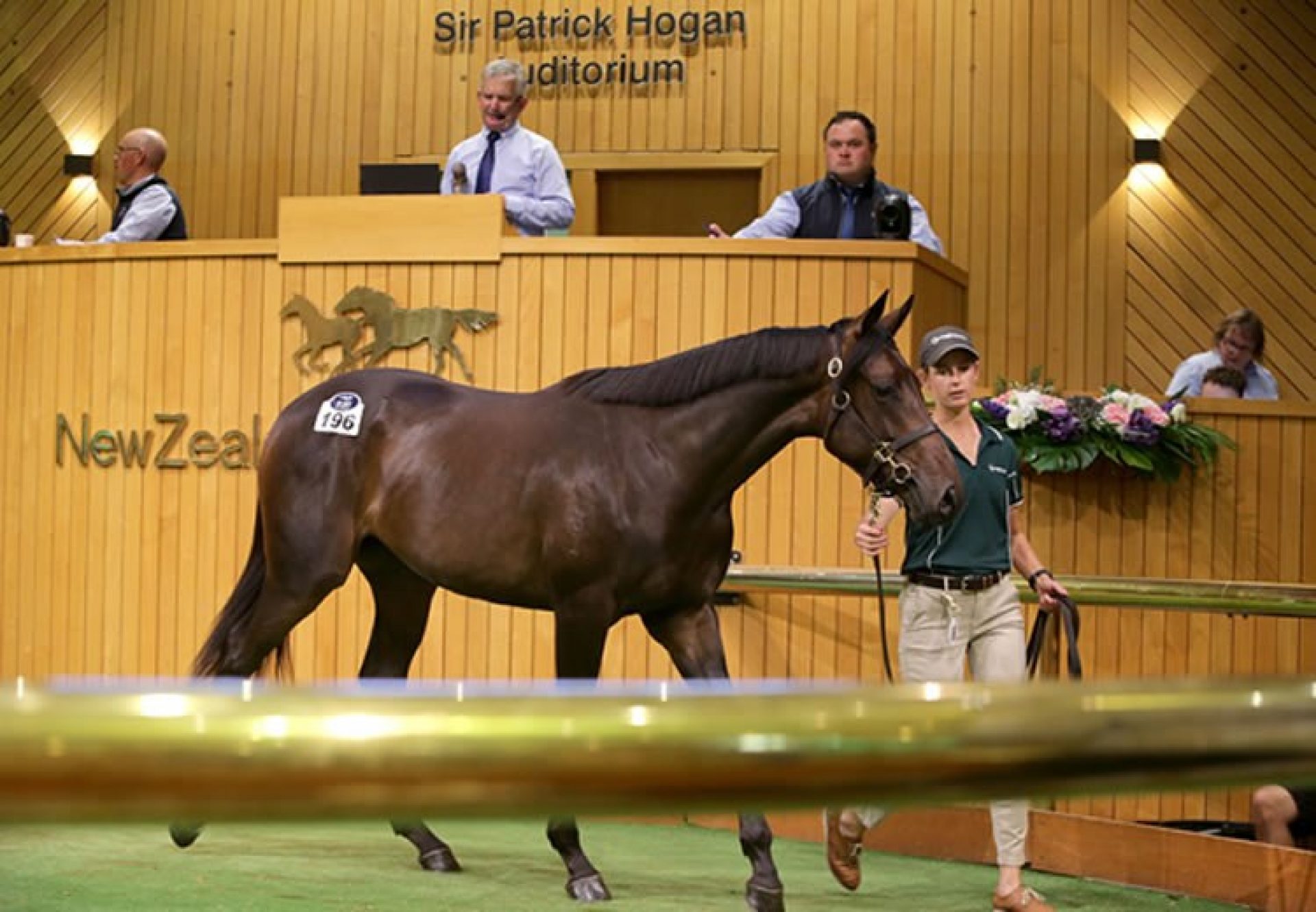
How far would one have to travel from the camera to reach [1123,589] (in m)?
5.78

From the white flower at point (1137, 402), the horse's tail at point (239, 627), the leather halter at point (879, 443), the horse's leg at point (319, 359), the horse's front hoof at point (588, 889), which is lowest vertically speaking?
the horse's front hoof at point (588, 889)

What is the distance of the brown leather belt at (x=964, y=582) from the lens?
4.96 meters

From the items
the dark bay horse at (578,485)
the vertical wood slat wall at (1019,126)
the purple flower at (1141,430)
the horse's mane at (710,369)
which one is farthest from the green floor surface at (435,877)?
the vertical wood slat wall at (1019,126)

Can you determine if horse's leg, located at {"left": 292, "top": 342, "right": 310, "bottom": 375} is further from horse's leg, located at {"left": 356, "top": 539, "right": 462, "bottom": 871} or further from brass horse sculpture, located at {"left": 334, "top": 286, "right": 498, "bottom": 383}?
horse's leg, located at {"left": 356, "top": 539, "right": 462, "bottom": 871}

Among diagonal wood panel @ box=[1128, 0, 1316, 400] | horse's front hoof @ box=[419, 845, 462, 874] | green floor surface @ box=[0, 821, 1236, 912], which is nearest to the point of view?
green floor surface @ box=[0, 821, 1236, 912]

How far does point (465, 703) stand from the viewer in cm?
74

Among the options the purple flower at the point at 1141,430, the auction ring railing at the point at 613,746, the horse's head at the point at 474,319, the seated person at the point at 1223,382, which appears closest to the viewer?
the auction ring railing at the point at 613,746

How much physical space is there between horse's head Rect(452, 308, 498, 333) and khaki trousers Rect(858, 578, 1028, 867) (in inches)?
99.8

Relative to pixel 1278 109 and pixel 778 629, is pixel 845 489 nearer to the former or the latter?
pixel 778 629

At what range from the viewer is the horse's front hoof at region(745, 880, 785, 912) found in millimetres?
4832

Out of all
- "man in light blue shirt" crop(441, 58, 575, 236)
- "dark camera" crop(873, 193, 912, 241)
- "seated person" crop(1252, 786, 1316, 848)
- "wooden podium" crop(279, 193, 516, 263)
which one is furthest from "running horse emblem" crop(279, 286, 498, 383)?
"seated person" crop(1252, 786, 1316, 848)

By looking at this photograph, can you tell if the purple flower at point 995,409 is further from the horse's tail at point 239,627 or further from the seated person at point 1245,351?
the horse's tail at point 239,627

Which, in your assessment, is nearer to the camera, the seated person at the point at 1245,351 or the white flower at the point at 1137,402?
the white flower at the point at 1137,402

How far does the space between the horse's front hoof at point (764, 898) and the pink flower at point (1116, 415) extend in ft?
8.09
